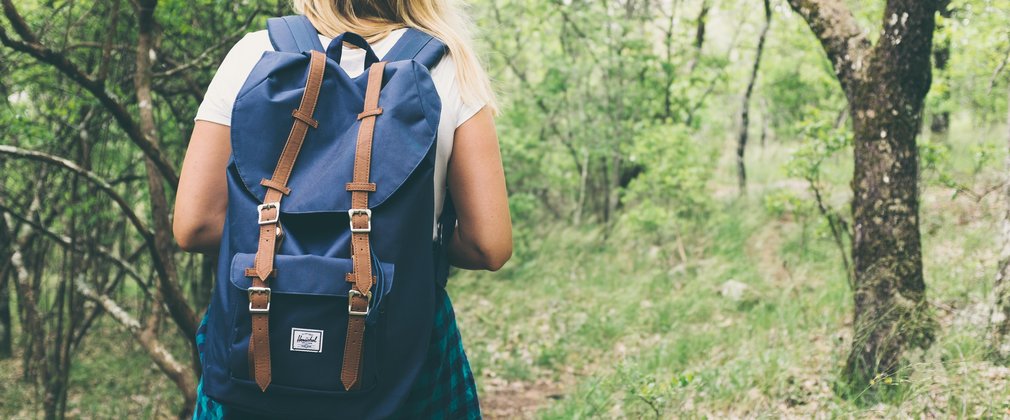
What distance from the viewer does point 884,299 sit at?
134 inches

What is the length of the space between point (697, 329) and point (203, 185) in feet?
17.2

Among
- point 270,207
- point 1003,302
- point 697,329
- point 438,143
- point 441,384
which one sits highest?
point 438,143

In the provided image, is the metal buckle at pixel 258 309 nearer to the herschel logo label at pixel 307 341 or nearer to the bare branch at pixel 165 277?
the herschel logo label at pixel 307 341

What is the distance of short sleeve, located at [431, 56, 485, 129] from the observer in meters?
1.37

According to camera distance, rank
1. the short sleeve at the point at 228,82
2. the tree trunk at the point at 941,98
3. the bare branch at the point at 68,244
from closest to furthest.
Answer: the short sleeve at the point at 228,82
the bare branch at the point at 68,244
the tree trunk at the point at 941,98

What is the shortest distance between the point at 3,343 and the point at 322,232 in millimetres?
8696

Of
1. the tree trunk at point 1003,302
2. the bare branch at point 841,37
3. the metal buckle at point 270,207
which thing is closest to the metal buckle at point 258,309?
the metal buckle at point 270,207

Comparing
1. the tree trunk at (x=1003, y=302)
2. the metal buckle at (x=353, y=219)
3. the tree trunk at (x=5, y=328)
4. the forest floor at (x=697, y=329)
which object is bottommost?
the tree trunk at (x=5, y=328)

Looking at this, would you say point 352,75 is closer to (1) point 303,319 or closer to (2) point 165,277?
(1) point 303,319

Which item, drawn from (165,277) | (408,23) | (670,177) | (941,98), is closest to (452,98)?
(408,23)

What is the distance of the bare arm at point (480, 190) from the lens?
4.55 ft

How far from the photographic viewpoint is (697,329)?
5.95 meters

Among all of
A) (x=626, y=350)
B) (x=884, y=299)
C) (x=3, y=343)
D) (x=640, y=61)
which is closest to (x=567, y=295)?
(x=626, y=350)

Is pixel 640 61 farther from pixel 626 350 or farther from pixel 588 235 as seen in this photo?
pixel 626 350
